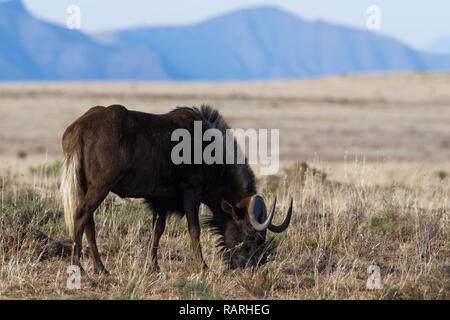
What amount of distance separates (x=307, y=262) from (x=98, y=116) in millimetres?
2889

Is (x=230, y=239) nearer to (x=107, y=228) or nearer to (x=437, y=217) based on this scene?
(x=107, y=228)

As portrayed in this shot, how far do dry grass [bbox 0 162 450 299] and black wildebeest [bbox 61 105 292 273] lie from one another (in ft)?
1.19

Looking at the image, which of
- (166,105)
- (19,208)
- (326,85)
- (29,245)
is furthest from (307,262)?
(326,85)

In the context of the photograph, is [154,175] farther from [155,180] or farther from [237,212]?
[237,212]

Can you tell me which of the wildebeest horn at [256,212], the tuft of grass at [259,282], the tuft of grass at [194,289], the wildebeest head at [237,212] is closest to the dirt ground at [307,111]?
the wildebeest head at [237,212]

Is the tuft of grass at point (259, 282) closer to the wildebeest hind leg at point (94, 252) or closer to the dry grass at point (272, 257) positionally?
the dry grass at point (272, 257)

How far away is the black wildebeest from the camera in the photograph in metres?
7.10

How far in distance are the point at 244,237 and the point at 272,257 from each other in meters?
0.66

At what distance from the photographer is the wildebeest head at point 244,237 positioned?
7.55 metres

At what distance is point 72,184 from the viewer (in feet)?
23.4

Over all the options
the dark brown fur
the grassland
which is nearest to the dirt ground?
the grassland

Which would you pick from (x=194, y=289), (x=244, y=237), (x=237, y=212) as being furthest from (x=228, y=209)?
(x=194, y=289)

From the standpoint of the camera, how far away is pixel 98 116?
23.7 feet

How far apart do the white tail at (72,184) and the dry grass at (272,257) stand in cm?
69
